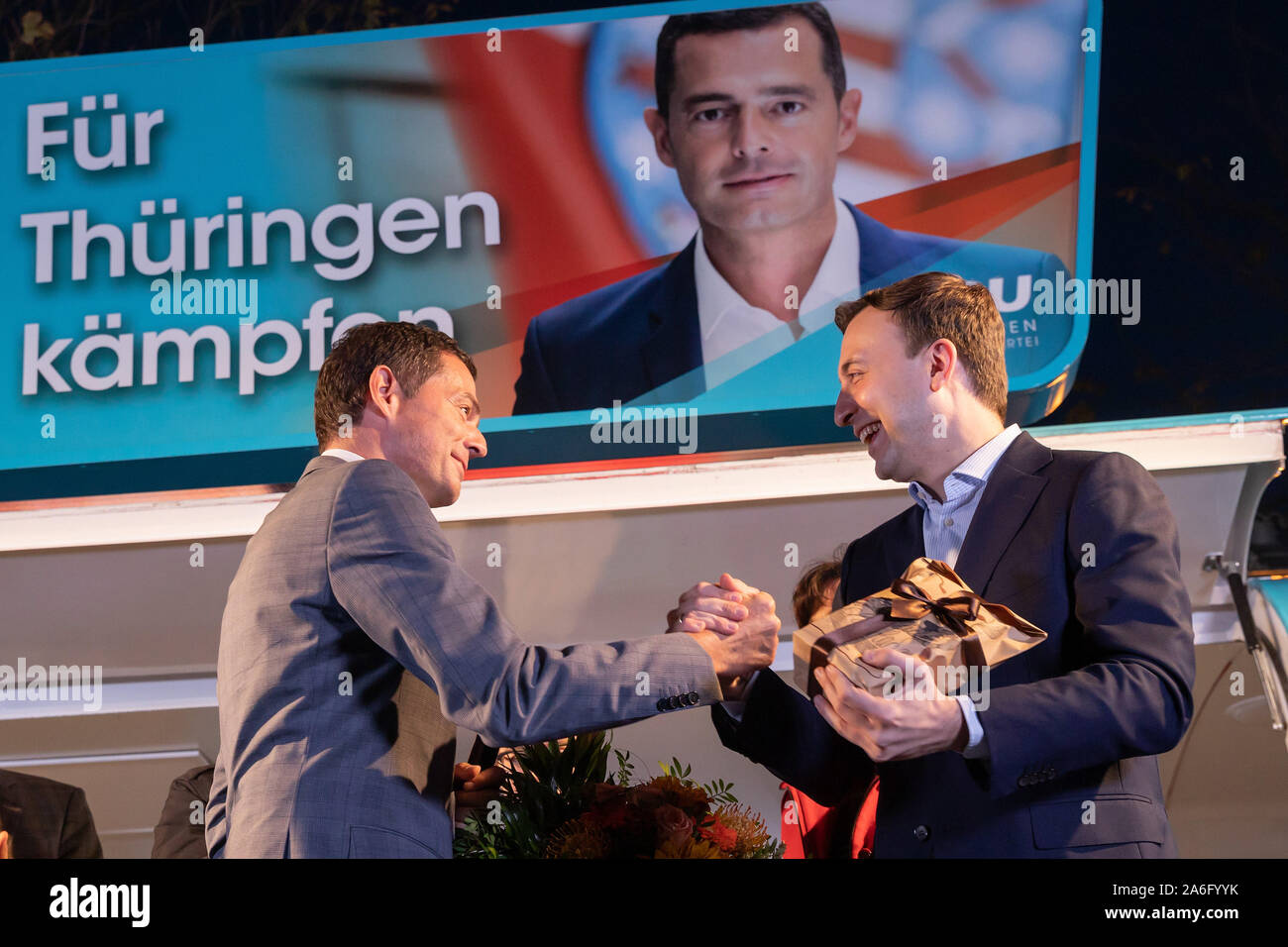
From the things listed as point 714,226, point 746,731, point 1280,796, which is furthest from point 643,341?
point 1280,796

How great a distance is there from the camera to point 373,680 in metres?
2.16

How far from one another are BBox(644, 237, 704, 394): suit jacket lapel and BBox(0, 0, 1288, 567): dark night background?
136 centimetres

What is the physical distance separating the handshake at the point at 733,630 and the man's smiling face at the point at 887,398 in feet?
1.18

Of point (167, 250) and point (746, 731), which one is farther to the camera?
point (167, 250)

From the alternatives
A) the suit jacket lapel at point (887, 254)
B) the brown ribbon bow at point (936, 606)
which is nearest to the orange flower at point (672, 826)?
the brown ribbon bow at point (936, 606)

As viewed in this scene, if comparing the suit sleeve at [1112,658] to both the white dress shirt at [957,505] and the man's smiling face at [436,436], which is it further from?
the man's smiling face at [436,436]

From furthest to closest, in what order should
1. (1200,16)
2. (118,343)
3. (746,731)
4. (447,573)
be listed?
(1200,16) → (118,343) → (746,731) → (447,573)

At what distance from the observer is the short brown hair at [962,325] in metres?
2.46

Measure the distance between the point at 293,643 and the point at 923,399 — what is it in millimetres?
1260

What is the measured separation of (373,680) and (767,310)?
59.7 inches

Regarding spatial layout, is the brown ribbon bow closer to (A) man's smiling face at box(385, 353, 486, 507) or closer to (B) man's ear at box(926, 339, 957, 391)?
(B) man's ear at box(926, 339, 957, 391)

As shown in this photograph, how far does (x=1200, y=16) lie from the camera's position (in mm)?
4199
